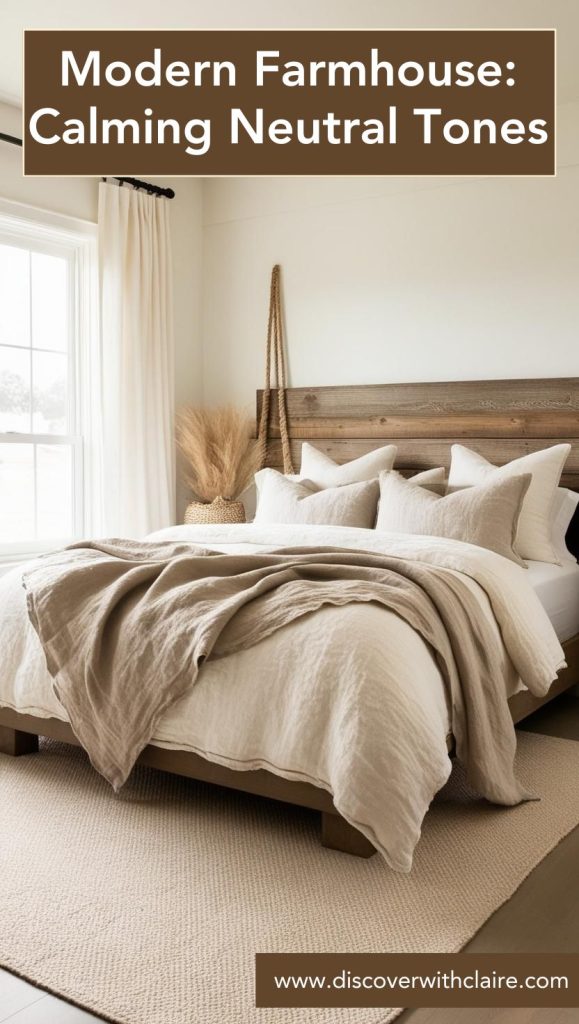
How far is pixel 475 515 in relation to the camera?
3689 mm

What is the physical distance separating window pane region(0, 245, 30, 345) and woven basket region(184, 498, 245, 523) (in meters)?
1.26

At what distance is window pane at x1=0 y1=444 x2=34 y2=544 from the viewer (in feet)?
15.3

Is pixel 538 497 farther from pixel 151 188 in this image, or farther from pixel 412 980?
pixel 151 188

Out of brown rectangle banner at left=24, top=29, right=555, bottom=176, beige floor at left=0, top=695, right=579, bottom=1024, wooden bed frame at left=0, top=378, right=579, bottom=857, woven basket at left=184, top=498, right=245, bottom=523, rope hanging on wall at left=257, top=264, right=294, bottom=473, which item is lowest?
beige floor at left=0, top=695, right=579, bottom=1024

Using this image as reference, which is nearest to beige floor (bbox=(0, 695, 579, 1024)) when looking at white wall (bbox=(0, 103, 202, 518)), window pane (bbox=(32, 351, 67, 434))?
window pane (bbox=(32, 351, 67, 434))

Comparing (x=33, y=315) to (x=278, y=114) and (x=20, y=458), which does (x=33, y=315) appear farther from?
(x=278, y=114)

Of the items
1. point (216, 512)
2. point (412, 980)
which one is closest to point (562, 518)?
point (216, 512)

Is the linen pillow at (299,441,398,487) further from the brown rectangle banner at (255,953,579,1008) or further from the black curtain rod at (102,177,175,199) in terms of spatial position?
the brown rectangle banner at (255,953,579,1008)

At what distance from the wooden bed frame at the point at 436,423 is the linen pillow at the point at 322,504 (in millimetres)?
553

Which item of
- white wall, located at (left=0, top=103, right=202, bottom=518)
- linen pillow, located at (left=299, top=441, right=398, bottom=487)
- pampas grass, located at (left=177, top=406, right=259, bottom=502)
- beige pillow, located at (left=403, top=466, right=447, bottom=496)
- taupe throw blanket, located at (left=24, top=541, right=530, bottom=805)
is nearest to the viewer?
taupe throw blanket, located at (left=24, top=541, right=530, bottom=805)

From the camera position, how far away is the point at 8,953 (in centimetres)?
198

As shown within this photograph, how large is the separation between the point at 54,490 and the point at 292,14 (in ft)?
8.43

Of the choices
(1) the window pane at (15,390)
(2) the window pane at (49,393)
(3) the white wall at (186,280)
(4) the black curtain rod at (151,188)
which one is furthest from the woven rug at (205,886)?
(4) the black curtain rod at (151,188)

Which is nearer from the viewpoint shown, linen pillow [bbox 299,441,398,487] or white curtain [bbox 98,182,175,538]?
linen pillow [bbox 299,441,398,487]
